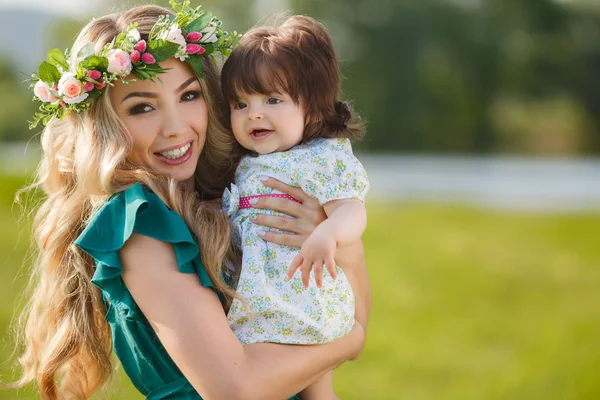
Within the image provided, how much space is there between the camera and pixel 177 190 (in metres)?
2.70

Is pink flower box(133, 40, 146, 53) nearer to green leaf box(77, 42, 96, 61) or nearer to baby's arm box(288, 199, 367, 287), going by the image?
green leaf box(77, 42, 96, 61)

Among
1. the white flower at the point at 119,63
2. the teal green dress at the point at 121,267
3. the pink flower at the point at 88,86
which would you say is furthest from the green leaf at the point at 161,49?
the teal green dress at the point at 121,267

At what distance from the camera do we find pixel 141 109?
2807mm

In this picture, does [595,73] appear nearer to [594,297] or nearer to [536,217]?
[536,217]

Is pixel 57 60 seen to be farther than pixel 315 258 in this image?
Yes

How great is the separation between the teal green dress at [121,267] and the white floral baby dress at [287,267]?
8.4 inches

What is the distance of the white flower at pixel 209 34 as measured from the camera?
9.80ft

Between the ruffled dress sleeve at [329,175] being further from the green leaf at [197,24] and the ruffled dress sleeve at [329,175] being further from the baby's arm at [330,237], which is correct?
the green leaf at [197,24]

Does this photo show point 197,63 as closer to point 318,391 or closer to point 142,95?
point 142,95

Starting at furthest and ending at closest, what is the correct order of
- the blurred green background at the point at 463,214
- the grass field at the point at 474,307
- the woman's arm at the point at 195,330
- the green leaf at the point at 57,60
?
the blurred green background at the point at 463,214, the grass field at the point at 474,307, the green leaf at the point at 57,60, the woman's arm at the point at 195,330

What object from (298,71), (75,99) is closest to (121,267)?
(75,99)

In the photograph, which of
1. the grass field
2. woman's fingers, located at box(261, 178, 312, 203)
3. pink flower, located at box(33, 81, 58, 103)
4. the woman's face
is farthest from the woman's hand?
the grass field

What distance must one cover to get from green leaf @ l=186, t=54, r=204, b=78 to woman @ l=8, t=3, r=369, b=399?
0.04ft

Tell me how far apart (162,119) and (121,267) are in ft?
1.80
